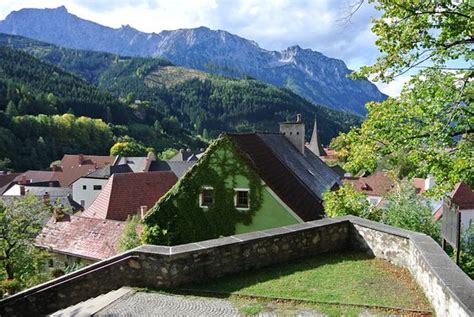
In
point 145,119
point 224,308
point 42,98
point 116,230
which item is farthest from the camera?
point 145,119

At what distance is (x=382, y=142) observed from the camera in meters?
11.4

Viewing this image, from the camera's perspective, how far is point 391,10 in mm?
10164

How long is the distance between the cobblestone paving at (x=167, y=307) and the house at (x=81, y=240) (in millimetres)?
16722

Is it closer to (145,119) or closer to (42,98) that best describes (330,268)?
(42,98)

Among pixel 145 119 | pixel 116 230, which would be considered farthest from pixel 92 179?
pixel 145 119

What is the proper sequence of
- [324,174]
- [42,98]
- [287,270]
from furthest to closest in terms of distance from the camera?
Result: 1. [42,98]
2. [324,174]
3. [287,270]

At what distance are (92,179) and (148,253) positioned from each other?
2106 inches

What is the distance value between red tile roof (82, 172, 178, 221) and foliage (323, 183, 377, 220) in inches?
836

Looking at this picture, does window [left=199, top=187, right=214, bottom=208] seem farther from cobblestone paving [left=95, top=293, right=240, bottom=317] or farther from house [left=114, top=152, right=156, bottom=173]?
house [left=114, top=152, right=156, bottom=173]

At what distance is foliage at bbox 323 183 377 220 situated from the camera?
1287 centimetres

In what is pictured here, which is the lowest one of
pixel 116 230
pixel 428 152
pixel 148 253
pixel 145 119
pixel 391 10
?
Result: pixel 116 230

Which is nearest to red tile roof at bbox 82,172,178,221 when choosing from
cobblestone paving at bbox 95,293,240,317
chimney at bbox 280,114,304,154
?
chimney at bbox 280,114,304,154

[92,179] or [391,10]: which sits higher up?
[391,10]

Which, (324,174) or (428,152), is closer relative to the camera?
(428,152)
